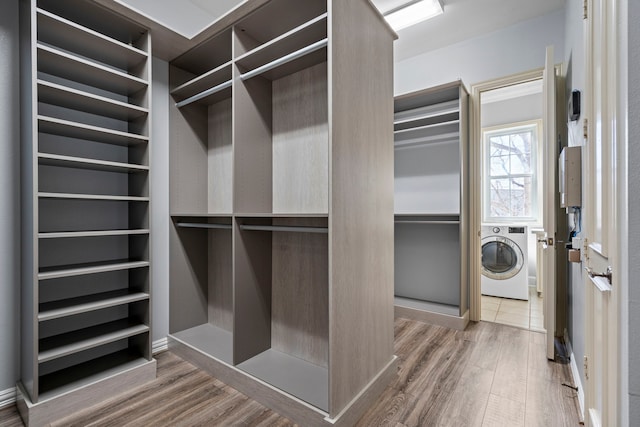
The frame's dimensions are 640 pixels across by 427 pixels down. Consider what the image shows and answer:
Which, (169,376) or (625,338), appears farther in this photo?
(169,376)

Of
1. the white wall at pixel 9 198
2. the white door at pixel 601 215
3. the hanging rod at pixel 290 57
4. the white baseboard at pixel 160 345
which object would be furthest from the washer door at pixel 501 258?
the white wall at pixel 9 198

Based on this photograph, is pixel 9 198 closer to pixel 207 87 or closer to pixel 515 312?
pixel 207 87

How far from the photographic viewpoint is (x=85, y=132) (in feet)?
5.96

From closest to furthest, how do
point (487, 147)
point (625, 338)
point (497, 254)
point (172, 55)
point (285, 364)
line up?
1. point (625, 338)
2. point (285, 364)
3. point (172, 55)
4. point (497, 254)
5. point (487, 147)

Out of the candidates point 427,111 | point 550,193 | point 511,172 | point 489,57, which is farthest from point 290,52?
point 511,172

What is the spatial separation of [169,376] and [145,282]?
0.66 meters

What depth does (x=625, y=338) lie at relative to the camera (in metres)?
0.82

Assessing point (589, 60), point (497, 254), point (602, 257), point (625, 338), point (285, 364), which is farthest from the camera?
point (497, 254)

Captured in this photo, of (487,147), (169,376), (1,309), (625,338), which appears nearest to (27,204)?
(1,309)

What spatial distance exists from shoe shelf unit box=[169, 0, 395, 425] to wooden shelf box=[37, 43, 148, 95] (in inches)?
16.5

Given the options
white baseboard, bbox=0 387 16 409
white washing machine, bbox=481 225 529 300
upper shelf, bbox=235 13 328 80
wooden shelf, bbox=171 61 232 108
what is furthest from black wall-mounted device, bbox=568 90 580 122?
white baseboard, bbox=0 387 16 409

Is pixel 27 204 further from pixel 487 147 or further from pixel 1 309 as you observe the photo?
pixel 487 147

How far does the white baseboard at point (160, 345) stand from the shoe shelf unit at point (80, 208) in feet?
0.62

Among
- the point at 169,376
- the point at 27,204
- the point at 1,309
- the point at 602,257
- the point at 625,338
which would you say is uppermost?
the point at 27,204
